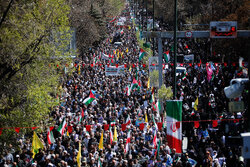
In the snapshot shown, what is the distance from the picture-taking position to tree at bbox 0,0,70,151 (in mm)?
16875

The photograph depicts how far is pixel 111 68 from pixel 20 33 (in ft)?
41.1

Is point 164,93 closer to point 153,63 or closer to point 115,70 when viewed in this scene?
point 153,63

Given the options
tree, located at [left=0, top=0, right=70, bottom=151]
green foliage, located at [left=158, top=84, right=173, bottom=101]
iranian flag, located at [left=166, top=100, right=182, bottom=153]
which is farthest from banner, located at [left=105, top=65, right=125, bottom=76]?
iranian flag, located at [left=166, top=100, right=182, bottom=153]

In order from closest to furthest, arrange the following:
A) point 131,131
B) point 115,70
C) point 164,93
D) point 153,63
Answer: point 131,131
point 164,93
point 153,63
point 115,70

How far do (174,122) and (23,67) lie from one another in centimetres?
737

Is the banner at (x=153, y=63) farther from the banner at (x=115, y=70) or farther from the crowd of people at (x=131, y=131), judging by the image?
the banner at (x=115, y=70)

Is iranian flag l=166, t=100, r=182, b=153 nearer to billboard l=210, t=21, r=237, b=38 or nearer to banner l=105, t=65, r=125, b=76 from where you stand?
billboard l=210, t=21, r=237, b=38

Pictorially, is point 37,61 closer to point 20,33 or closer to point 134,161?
point 20,33

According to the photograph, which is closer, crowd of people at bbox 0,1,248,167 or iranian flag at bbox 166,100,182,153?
iranian flag at bbox 166,100,182,153

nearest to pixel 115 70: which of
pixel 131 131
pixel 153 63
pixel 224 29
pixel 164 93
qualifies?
pixel 153 63

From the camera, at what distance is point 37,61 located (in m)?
17.8

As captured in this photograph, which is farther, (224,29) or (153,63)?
(153,63)

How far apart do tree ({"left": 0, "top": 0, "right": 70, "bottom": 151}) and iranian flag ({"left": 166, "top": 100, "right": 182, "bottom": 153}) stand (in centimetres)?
612

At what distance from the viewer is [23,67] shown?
17.4 m
